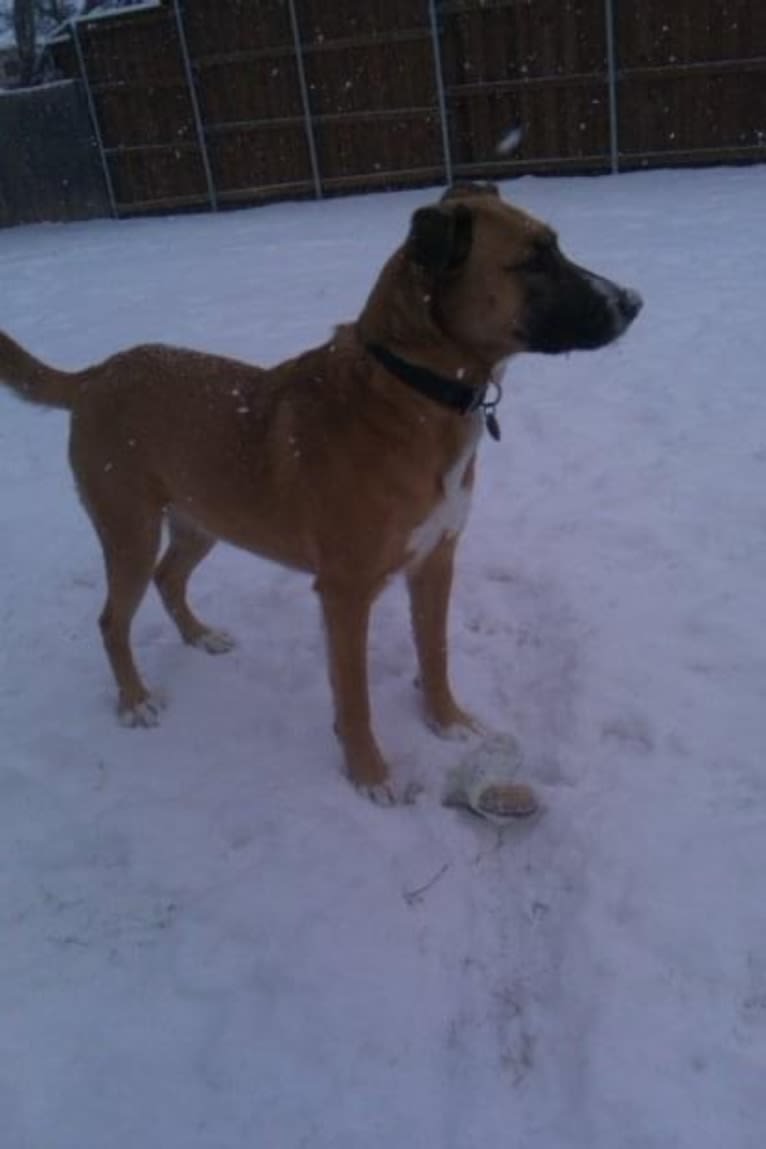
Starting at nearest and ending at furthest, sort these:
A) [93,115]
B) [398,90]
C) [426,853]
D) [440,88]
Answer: [426,853], [440,88], [398,90], [93,115]

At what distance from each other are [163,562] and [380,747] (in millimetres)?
1203

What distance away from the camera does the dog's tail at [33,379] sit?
324 centimetres

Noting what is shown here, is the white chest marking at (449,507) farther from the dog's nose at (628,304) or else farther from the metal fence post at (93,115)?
the metal fence post at (93,115)

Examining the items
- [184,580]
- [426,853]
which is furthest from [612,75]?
[426,853]

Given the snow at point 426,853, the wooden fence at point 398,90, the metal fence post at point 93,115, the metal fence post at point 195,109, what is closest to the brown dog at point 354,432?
the snow at point 426,853

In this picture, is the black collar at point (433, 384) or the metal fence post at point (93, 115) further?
the metal fence post at point (93, 115)

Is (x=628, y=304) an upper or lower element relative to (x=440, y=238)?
lower

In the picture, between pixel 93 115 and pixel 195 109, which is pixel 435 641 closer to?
pixel 195 109

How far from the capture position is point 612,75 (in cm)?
1195

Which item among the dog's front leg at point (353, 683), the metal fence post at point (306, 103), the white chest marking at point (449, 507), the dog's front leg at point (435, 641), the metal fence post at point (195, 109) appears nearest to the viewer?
the white chest marking at point (449, 507)

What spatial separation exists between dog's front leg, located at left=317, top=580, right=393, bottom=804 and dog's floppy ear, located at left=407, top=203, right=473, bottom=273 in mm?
941

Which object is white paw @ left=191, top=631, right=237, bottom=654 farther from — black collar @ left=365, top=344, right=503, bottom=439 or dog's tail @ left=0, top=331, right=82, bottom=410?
black collar @ left=365, top=344, right=503, bottom=439

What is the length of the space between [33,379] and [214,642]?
3.90 ft

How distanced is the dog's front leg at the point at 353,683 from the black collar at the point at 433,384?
61 centimetres
